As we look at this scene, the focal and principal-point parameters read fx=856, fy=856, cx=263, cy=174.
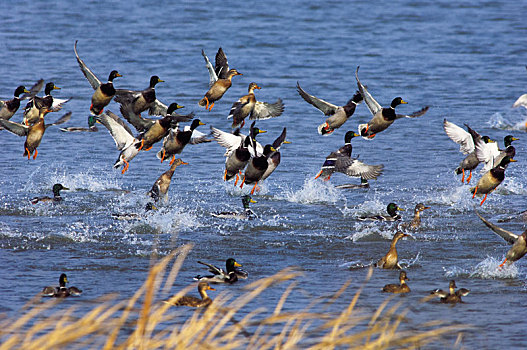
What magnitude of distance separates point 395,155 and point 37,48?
13.8 meters

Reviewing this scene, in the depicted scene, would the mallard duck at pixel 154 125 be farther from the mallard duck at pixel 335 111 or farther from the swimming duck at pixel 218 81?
the mallard duck at pixel 335 111

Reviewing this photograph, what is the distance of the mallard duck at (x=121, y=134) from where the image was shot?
36.9 feet

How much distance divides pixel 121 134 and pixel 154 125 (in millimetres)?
1038

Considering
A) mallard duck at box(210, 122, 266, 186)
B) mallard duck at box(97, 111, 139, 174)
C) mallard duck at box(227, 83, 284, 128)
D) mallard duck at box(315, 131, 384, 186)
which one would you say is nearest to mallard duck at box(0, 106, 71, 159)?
mallard duck at box(97, 111, 139, 174)

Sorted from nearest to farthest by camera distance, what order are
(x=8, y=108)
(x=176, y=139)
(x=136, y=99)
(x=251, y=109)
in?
1. (x=176, y=139)
2. (x=136, y=99)
3. (x=8, y=108)
4. (x=251, y=109)

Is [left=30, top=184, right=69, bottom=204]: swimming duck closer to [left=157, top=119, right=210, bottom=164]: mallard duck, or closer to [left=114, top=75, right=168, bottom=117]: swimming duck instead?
[left=114, top=75, right=168, bottom=117]: swimming duck

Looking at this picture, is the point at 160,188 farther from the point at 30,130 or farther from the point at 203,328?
the point at 203,328

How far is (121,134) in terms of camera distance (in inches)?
452

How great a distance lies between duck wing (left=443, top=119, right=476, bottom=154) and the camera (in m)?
11.7

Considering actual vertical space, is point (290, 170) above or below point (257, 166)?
below

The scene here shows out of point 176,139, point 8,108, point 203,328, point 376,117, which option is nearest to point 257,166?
point 176,139

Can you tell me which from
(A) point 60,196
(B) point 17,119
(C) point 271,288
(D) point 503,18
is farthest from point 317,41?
(C) point 271,288

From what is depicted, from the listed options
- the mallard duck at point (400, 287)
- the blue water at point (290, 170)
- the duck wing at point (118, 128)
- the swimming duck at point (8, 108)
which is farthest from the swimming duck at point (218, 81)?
the mallard duck at point (400, 287)

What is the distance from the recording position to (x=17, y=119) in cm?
1708
